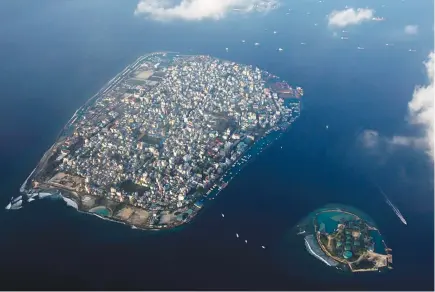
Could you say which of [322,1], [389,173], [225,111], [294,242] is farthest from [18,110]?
[322,1]

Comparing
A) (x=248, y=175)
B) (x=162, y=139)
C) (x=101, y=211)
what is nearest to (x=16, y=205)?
(x=101, y=211)

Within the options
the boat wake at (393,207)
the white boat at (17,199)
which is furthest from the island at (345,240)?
the white boat at (17,199)

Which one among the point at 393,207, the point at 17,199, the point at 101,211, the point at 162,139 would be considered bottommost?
the point at 101,211

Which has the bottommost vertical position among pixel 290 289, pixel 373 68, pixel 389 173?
pixel 290 289

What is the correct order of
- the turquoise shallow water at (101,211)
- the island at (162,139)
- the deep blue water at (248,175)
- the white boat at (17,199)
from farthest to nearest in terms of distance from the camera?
1. the island at (162,139)
2. the white boat at (17,199)
3. the turquoise shallow water at (101,211)
4. the deep blue water at (248,175)

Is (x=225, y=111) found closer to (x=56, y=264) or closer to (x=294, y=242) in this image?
(x=294, y=242)

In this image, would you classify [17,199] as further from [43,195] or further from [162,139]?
[162,139]

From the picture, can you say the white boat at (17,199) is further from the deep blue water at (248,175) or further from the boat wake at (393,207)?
the boat wake at (393,207)
